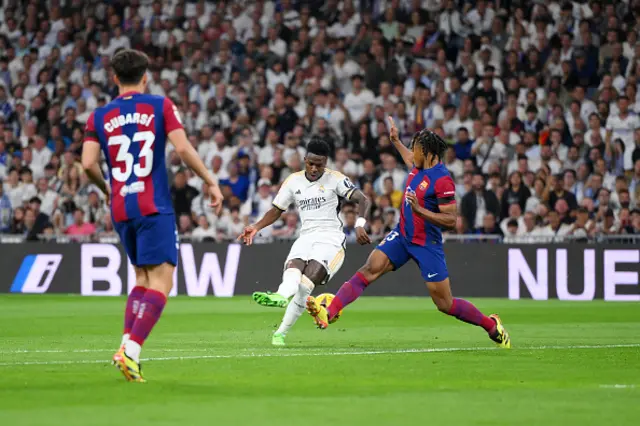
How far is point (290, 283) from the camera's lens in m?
12.3

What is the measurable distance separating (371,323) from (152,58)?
1366 centimetres

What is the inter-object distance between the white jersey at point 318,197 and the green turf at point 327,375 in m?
1.23

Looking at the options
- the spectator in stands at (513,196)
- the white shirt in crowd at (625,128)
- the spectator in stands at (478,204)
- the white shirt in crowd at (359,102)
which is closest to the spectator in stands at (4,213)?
the white shirt in crowd at (359,102)

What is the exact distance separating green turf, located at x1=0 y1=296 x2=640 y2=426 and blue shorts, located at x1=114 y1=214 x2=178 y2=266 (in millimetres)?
850

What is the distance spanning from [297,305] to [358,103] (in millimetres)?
13096

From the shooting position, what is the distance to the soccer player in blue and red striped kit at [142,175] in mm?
8570

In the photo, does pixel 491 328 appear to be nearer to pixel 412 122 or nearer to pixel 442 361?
pixel 442 361

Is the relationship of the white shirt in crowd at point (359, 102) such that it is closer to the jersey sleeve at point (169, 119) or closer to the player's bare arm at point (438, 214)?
the player's bare arm at point (438, 214)

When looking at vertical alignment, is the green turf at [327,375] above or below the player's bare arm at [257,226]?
below

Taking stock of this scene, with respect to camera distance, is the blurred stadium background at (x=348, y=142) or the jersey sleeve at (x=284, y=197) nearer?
the jersey sleeve at (x=284, y=197)

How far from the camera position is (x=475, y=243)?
73.7 ft

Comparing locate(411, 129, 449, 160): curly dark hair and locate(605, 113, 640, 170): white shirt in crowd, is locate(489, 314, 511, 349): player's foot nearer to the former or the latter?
locate(411, 129, 449, 160): curly dark hair

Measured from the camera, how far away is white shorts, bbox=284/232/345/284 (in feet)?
42.0

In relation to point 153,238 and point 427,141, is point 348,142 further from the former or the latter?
point 153,238
